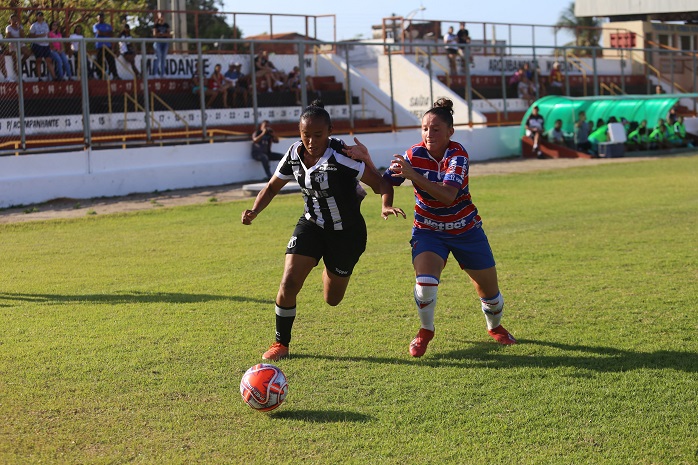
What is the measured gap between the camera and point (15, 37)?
66.9 feet

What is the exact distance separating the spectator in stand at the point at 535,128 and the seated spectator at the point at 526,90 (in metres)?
4.63

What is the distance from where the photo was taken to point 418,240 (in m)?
6.79

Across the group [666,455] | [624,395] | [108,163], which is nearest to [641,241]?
[624,395]

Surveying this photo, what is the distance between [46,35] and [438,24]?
1931 cm

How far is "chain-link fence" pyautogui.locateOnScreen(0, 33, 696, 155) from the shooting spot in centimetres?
1931

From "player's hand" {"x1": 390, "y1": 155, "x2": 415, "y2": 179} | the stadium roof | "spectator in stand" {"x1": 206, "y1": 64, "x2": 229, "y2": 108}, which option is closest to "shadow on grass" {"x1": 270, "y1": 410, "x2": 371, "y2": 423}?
"player's hand" {"x1": 390, "y1": 155, "x2": 415, "y2": 179}

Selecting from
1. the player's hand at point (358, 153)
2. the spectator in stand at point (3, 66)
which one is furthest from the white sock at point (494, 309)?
the spectator in stand at point (3, 66)

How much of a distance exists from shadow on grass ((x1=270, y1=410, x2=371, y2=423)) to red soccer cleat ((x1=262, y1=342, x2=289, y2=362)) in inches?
42.3

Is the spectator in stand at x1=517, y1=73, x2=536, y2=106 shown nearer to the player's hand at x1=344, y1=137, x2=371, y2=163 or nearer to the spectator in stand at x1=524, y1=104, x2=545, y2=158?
the spectator in stand at x1=524, y1=104, x2=545, y2=158

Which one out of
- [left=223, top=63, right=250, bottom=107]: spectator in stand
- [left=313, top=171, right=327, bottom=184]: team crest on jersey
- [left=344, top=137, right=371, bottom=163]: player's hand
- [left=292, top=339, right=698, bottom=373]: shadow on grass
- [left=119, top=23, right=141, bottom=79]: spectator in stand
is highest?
[left=119, top=23, right=141, bottom=79]: spectator in stand

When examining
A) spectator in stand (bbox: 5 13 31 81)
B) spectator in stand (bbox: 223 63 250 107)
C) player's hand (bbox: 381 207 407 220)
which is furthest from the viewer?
spectator in stand (bbox: 223 63 250 107)

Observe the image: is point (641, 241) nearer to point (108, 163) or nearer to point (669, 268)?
point (669, 268)

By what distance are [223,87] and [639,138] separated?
13.6 metres

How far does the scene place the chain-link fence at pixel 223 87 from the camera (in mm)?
19312
